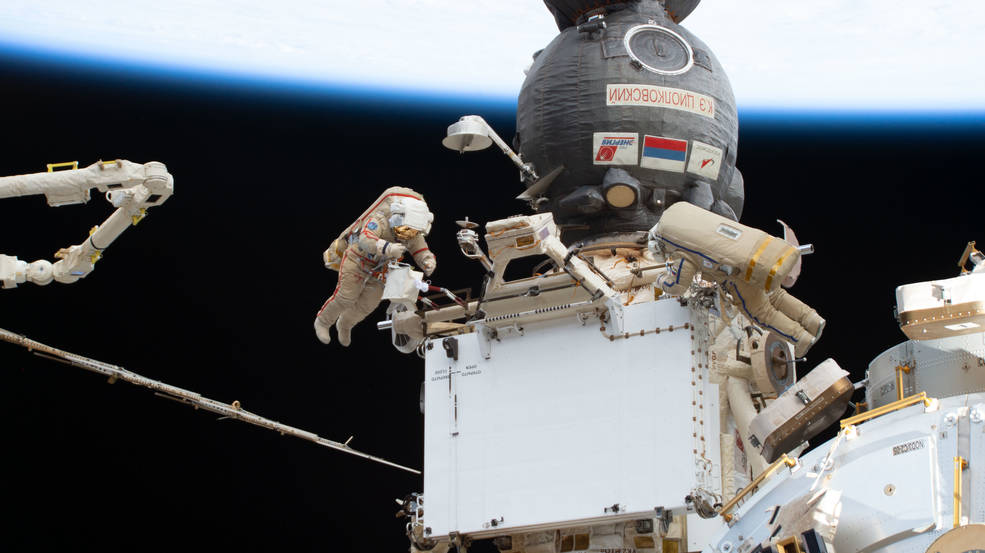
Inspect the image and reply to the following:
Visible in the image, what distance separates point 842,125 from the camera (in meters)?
20.2

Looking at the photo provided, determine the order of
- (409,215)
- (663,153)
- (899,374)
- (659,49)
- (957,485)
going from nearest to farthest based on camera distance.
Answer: (957,485)
(899,374)
(409,215)
(663,153)
(659,49)

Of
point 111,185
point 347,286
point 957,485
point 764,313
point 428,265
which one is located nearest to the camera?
point 957,485

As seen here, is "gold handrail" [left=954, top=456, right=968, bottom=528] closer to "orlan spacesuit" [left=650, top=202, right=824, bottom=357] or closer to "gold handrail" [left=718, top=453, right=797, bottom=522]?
"gold handrail" [left=718, top=453, right=797, bottom=522]

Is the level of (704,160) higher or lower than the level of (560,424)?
higher

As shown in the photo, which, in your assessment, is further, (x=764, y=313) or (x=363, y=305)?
(x=363, y=305)

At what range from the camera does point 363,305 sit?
1266 cm

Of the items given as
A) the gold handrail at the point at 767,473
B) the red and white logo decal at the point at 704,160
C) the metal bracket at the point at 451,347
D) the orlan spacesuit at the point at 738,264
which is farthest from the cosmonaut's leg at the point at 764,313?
the red and white logo decal at the point at 704,160

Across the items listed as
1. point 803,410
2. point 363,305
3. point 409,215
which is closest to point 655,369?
point 803,410

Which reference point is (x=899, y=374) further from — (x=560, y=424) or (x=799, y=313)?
(x=560, y=424)

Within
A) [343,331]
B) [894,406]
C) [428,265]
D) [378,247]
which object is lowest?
[894,406]

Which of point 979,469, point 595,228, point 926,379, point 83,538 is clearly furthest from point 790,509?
point 83,538

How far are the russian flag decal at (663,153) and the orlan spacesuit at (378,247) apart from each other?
9.28 feet

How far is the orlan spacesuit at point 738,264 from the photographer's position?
10.1 metres

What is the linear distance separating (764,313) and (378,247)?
383cm
